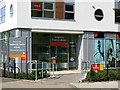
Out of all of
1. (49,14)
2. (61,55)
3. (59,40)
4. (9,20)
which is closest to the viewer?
(49,14)

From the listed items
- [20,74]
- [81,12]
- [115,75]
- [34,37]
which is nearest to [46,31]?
[34,37]

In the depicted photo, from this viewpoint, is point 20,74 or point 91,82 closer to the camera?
point 91,82

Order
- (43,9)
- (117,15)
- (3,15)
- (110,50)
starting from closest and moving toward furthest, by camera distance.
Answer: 1. (43,9)
2. (110,50)
3. (117,15)
4. (3,15)

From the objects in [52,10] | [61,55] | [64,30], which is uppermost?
[52,10]

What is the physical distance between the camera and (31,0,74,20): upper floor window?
87.5ft

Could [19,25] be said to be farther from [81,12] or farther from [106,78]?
[106,78]

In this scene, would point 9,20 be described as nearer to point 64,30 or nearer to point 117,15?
point 64,30

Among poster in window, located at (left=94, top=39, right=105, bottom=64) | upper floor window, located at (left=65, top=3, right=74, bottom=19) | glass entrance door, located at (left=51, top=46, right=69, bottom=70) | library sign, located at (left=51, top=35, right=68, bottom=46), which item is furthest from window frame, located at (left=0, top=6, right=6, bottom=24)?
poster in window, located at (left=94, top=39, right=105, bottom=64)

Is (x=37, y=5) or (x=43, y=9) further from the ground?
(x=37, y=5)

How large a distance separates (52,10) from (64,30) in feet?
6.15

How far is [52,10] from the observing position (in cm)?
2750

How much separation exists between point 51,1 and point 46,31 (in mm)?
2504

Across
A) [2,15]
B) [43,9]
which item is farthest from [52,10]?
[2,15]

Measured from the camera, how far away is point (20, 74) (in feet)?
69.6
